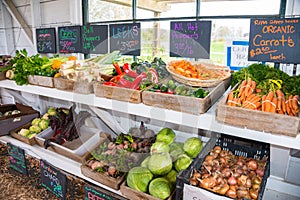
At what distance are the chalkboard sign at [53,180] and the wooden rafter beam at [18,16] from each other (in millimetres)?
1970

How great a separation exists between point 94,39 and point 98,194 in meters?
1.52

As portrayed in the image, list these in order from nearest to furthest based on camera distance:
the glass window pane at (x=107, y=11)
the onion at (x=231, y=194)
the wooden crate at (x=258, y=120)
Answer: the wooden crate at (x=258, y=120) → the onion at (x=231, y=194) → the glass window pane at (x=107, y=11)

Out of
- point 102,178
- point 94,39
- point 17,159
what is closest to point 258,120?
point 102,178

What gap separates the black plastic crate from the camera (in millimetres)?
1185

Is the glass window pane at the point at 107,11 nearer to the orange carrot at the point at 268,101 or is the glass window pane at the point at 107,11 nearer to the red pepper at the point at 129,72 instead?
the red pepper at the point at 129,72

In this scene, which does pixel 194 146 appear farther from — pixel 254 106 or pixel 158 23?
pixel 158 23

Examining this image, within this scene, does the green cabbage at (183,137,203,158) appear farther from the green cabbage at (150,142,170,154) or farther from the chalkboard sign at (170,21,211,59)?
the chalkboard sign at (170,21,211,59)

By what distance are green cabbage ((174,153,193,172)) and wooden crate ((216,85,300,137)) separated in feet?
1.46

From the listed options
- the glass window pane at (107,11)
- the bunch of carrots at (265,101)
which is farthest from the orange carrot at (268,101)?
the glass window pane at (107,11)

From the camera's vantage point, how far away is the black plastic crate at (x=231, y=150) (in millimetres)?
1185

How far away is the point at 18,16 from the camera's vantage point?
126 inches

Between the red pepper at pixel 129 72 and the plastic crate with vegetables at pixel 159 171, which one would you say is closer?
the plastic crate with vegetables at pixel 159 171

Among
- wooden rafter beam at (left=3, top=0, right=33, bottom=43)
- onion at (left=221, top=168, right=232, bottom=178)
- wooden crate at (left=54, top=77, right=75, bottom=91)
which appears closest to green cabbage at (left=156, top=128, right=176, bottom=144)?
onion at (left=221, top=168, right=232, bottom=178)

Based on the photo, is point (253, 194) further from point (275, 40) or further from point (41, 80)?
point (41, 80)
